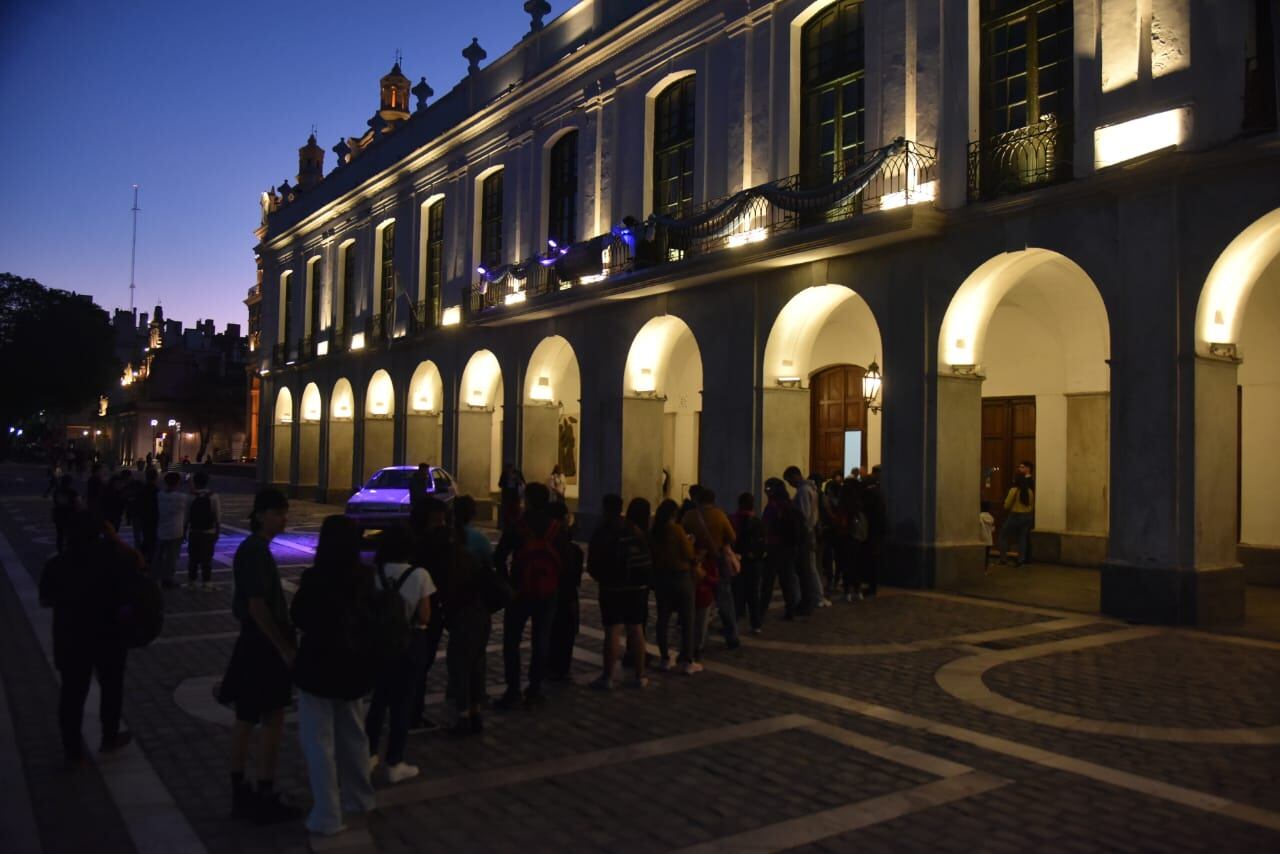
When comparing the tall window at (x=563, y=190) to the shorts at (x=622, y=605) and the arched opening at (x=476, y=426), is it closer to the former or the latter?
the arched opening at (x=476, y=426)

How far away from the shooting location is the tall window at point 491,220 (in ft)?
87.9

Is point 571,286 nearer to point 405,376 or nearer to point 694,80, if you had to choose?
point 694,80

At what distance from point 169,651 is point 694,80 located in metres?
15.0

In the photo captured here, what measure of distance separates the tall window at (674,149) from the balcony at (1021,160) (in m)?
6.95

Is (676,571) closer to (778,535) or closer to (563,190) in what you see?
(778,535)

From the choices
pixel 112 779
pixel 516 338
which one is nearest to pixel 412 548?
pixel 112 779

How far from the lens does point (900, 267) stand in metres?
15.1

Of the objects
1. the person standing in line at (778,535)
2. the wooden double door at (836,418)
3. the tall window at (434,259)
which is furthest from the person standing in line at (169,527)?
the tall window at (434,259)

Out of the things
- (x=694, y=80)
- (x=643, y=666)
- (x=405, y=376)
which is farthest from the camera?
(x=405, y=376)

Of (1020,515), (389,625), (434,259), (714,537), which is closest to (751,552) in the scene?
(714,537)

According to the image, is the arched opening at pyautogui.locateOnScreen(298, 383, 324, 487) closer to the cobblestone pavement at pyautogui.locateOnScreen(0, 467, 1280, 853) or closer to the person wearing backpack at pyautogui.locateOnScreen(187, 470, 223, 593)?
the person wearing backpack at pyautogui.locateOnScreen(187, 470, 223, 593)

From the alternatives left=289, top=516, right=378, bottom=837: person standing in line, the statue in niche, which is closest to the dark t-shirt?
left=289, top=516, right=378, bottom=837: person standing in line

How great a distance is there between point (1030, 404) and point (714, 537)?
35.2ft

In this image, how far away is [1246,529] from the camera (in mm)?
14703
